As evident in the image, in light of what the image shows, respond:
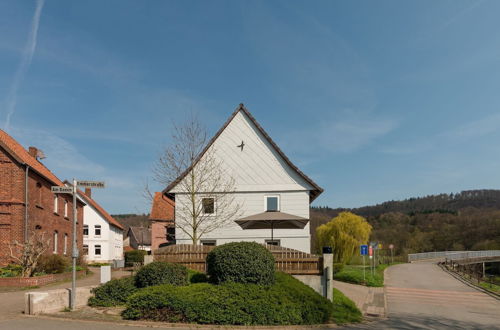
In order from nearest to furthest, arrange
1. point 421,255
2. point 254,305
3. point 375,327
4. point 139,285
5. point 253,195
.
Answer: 1. point 254,305
2. point 375,327
3. point 139,285
4. point 253,195
5. point 421,255

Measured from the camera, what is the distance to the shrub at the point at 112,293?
37.8 ft

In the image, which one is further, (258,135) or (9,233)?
(258,135)

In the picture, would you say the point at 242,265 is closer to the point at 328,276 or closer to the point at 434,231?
the point at 328,276

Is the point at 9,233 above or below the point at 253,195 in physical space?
below

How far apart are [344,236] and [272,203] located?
2376cm

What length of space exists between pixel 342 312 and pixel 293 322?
3.22 m

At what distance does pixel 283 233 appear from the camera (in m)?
22.6

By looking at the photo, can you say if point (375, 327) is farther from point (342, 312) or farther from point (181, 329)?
point (181, 329)

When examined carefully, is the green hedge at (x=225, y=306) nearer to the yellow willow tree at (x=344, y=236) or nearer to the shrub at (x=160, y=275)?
the shrub at (x=160, y=275)

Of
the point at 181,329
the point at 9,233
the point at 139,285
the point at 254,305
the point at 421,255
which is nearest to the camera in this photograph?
the point at 181,329

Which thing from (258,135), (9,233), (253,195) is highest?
(258,135)

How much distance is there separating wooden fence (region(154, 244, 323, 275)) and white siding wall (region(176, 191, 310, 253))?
7.84 m

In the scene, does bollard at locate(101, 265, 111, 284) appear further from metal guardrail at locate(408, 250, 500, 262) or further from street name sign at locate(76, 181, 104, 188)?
metal guardrail at locate(408, 250, 500, 262)

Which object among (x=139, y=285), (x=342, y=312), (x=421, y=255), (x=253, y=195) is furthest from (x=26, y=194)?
(x=421, y=255)
